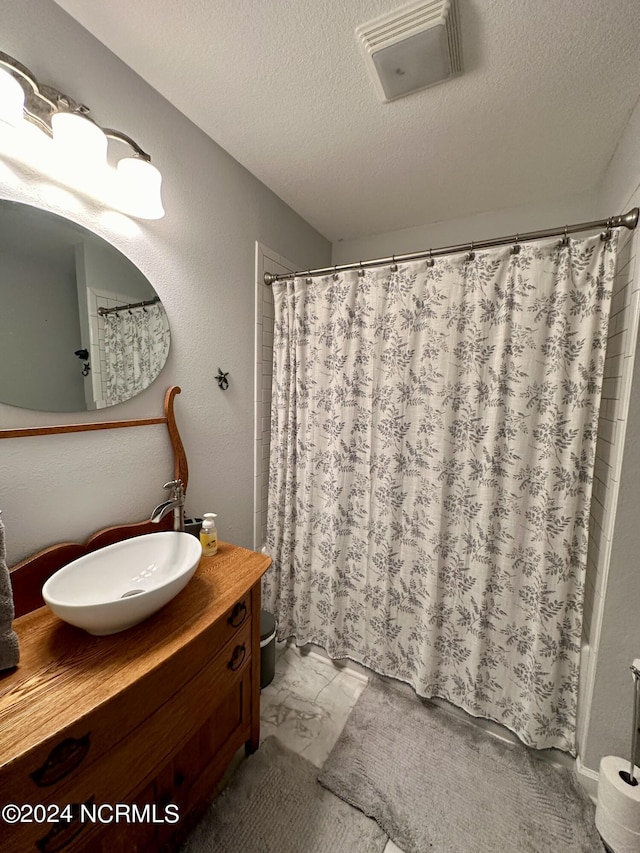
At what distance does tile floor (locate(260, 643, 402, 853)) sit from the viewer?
4.12 ft

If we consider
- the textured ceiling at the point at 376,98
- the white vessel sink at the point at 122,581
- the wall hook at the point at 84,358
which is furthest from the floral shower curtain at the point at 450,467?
the wall hook at the point at 84,358

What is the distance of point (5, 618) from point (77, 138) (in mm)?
1142

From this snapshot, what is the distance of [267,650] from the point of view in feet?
4.73

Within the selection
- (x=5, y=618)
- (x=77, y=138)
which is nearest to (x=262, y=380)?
(x=77, y=138)

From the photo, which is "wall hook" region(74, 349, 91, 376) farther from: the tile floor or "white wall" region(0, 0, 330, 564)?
the tile floor

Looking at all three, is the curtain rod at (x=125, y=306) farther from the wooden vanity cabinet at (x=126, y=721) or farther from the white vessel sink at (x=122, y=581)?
the wooden vanity cabinet at (x=126, y=721)

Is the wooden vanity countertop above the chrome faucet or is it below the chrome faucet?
below

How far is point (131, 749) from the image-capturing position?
70 centimetres

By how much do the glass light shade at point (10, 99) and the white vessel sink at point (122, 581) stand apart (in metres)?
1.06

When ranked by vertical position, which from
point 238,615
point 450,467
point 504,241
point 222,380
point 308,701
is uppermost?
point 504,241

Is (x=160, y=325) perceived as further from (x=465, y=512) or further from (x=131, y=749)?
(x=465, y=512)

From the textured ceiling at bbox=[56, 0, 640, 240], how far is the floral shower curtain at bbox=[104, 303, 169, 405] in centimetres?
75

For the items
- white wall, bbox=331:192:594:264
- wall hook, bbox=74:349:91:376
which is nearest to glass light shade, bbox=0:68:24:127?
wall hook, bbox=74:349:91:376

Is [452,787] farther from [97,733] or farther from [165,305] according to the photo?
[165,305]
